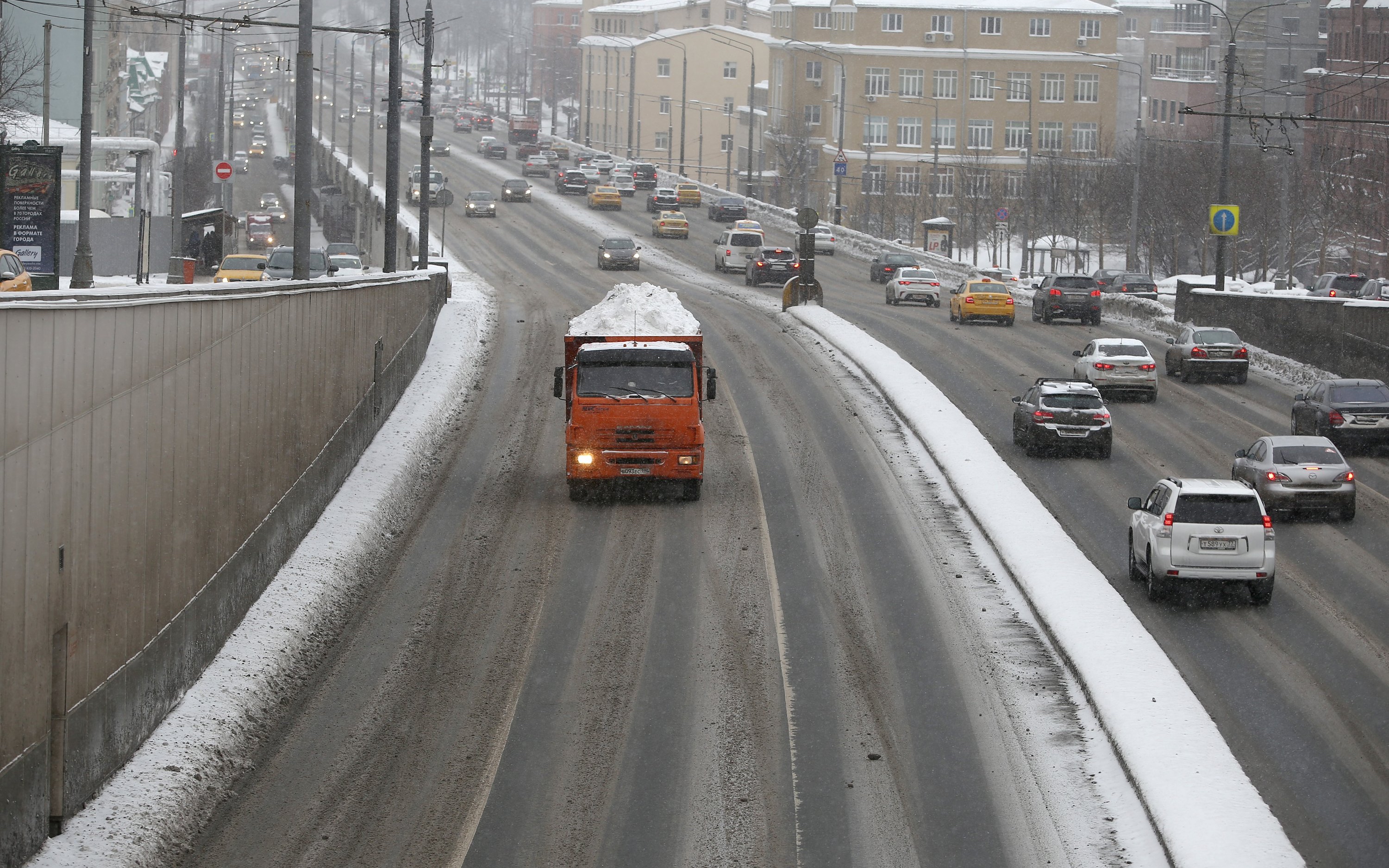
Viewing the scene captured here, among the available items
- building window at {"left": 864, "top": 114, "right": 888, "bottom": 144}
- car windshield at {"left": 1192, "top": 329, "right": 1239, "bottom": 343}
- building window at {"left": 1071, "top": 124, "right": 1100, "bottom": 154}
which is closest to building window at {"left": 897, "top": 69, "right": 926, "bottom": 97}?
building window at {"left": 864, "top": 114, "right": 888, "bottom": 144}

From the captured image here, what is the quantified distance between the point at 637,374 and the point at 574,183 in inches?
2930

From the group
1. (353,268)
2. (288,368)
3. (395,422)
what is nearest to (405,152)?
(353,268)

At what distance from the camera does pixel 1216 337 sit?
40.5 m

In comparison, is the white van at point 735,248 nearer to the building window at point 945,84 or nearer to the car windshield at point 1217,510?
the car windshield at point 1217,510

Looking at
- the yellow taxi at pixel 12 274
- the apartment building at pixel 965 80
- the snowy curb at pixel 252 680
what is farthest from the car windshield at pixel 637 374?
the apartment building at pixel 965 80

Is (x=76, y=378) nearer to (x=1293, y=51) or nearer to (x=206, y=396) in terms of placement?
(x=206, y=396)

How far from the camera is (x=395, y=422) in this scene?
30.3 meters

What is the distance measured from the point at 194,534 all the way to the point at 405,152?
109228 millimetres

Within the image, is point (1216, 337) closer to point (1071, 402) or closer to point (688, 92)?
point (1071, 402)

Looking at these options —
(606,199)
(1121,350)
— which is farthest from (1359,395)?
(606,199)

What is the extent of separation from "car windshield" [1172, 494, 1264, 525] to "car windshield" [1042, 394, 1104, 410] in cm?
940

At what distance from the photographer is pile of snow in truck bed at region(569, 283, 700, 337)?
36.6m

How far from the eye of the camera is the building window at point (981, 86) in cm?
12800

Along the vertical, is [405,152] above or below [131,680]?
above
